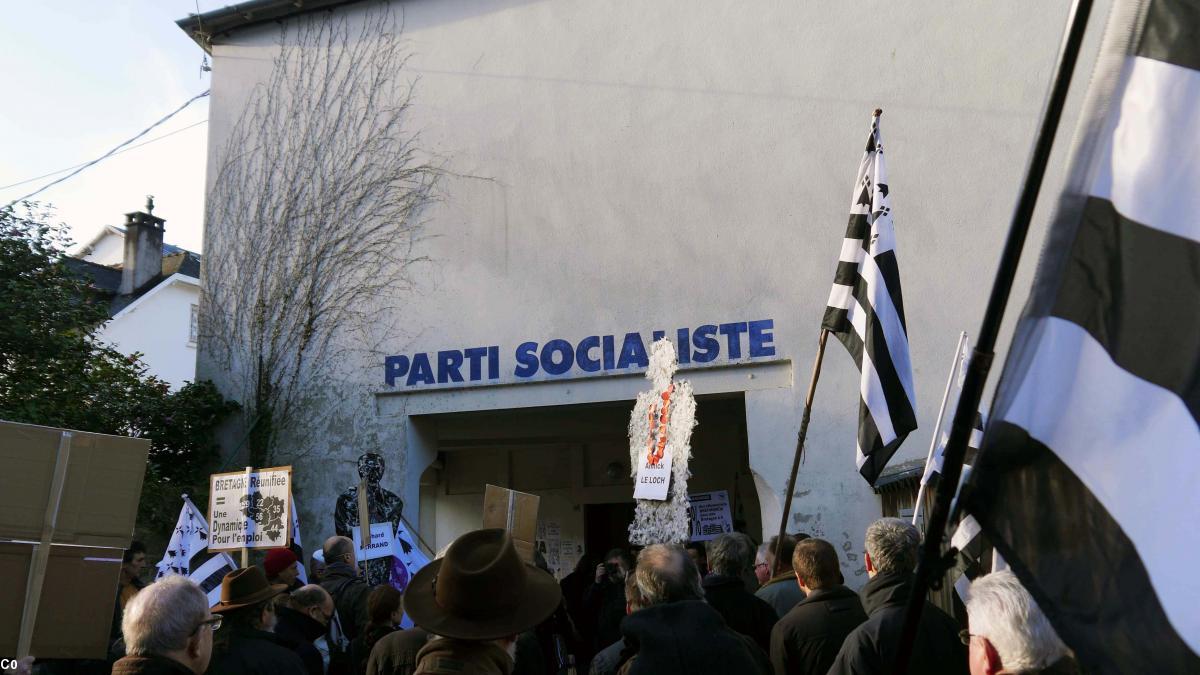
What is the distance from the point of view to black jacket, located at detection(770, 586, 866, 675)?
4.60 m

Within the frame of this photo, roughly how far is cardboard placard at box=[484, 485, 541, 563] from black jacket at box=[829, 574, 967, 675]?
135 inches

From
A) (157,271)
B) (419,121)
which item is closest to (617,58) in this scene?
(419,121)

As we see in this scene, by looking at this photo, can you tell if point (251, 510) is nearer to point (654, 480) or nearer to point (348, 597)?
point (348, 597)

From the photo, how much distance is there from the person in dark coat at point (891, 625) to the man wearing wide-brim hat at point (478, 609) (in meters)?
1.29

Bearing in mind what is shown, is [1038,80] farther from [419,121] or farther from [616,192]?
[419,121]

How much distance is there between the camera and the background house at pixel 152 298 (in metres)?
30.1

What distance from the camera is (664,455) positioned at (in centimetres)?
924

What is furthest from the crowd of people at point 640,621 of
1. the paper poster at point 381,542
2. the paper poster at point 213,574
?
the paper poster at point 381,542

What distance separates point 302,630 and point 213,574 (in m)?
2.01

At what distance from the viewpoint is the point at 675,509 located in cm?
932

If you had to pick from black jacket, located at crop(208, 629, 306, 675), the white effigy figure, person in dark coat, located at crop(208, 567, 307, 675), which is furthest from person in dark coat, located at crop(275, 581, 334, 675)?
the white effigy figure

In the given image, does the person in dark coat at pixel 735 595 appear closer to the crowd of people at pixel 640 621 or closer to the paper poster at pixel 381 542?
the crowd of people at pixel 640 621

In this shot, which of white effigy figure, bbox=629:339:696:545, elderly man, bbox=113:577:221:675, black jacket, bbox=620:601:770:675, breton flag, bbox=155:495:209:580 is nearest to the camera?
elderly man, bbox=113:577:221:675

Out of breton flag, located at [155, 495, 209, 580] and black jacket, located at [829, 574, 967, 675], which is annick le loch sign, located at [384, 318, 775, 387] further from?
black jacket, located at [829, 574, 967, 675]
